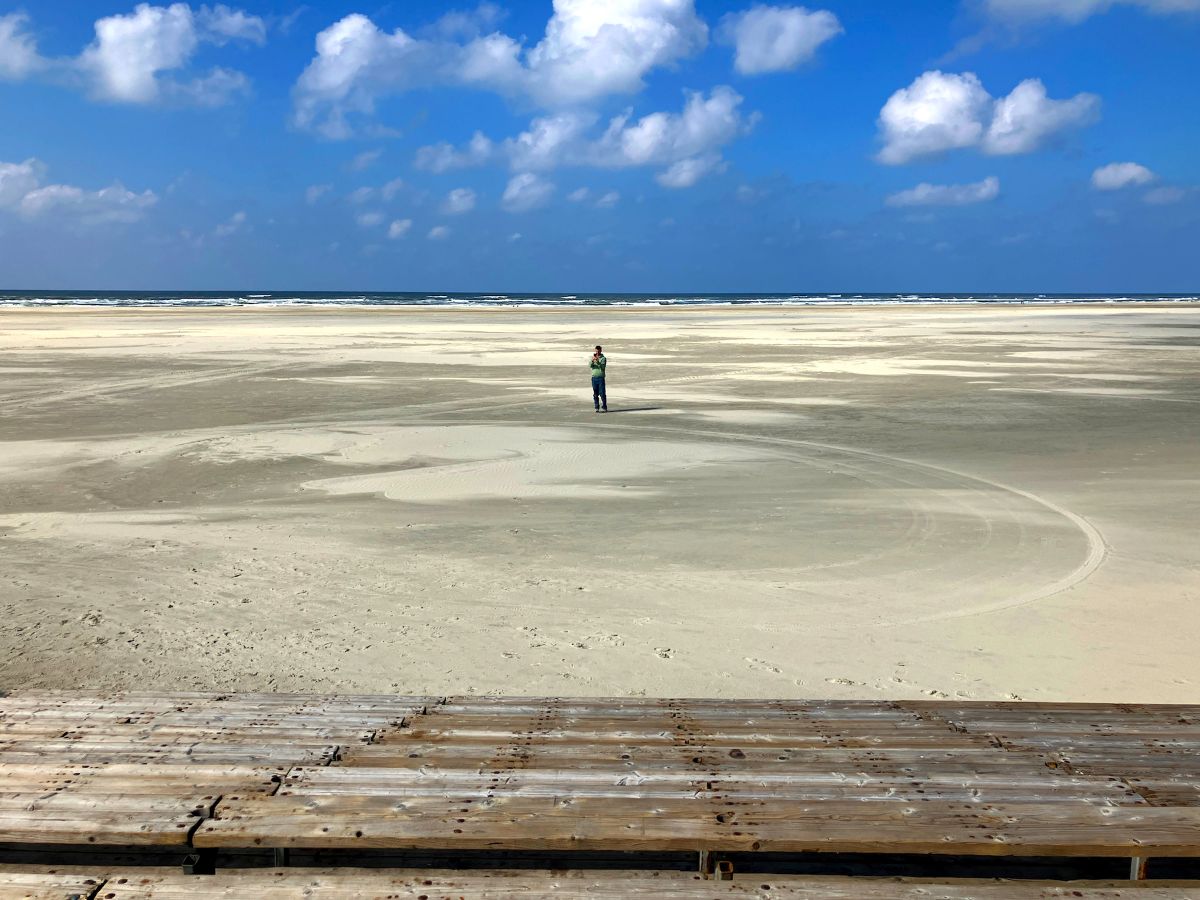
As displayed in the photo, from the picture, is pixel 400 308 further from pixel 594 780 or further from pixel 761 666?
pixel 594 780

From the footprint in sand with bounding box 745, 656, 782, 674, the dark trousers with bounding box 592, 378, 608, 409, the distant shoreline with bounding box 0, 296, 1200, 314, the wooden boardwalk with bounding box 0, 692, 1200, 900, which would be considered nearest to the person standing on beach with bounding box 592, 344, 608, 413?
the dark trousers with bounding box 592, 378, 608, 409

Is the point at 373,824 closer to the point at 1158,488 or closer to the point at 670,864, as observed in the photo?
the point at 670,864

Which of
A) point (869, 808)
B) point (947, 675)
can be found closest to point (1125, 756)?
point (869, 808)

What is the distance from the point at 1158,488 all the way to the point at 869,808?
37.5 ft

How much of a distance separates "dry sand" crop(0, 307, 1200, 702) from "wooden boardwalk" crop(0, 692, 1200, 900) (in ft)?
4.79

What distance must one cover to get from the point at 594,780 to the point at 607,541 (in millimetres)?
6247

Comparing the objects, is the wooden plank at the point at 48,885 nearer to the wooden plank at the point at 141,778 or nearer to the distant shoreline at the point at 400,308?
the wooden plank at the point at 141,778

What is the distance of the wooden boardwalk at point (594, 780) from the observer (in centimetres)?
379

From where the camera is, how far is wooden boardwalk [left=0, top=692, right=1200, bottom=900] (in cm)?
379

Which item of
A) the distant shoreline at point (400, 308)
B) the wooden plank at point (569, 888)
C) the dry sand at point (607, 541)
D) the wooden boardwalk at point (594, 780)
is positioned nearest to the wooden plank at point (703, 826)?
the wooden boardwalk at point (594, 780)

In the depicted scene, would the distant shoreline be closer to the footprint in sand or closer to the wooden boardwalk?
the footprint in sand

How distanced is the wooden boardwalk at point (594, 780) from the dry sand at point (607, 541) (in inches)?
57.5

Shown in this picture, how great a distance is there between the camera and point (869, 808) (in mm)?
4016

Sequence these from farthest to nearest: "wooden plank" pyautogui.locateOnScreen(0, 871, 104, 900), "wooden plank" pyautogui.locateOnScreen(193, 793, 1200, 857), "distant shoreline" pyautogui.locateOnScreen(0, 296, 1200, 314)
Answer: "distant shoreline" pyautogui.locateOnScreen(0, 296, 1200, 314)
"wooden plank" pyautogui.locateOnScreen(193, 793, 1200, 857)
"wooden plank" pyautogui.locateOnScreen(0, 871, 104, 900)
